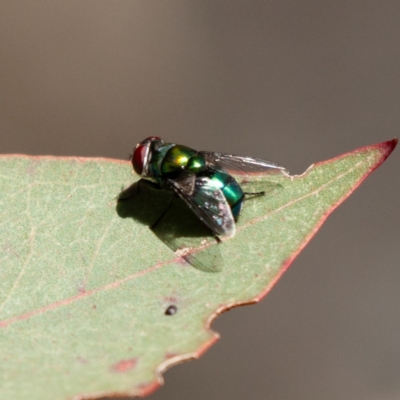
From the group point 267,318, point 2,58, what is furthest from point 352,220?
point 2,58

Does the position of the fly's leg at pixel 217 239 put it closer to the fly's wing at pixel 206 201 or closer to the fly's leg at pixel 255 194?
the fly's wing at pixel 206 201

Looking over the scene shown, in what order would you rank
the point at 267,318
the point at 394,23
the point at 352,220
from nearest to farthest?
the point at 267,318 < the point at 352,220 < the point at 394,23

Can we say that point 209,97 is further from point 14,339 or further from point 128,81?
point 14,339

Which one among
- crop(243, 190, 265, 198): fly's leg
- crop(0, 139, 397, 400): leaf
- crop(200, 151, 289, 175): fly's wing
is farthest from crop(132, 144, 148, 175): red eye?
crop(243, 190, 265, 198): fly's leg

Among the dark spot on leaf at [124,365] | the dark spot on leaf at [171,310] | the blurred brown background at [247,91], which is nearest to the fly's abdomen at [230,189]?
the dark spot on leaf at [171,310]

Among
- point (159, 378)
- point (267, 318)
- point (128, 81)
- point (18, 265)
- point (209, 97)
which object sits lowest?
point (159, 378)

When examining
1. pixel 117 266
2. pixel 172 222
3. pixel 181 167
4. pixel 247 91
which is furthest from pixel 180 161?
pixel 247 91

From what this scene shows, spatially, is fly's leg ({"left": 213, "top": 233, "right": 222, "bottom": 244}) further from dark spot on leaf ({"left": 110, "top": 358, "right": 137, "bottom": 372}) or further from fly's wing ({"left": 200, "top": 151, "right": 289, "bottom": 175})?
dark spot on leaf ({"left": 110, "top": 358, "right": 137, "bottom": 372})
